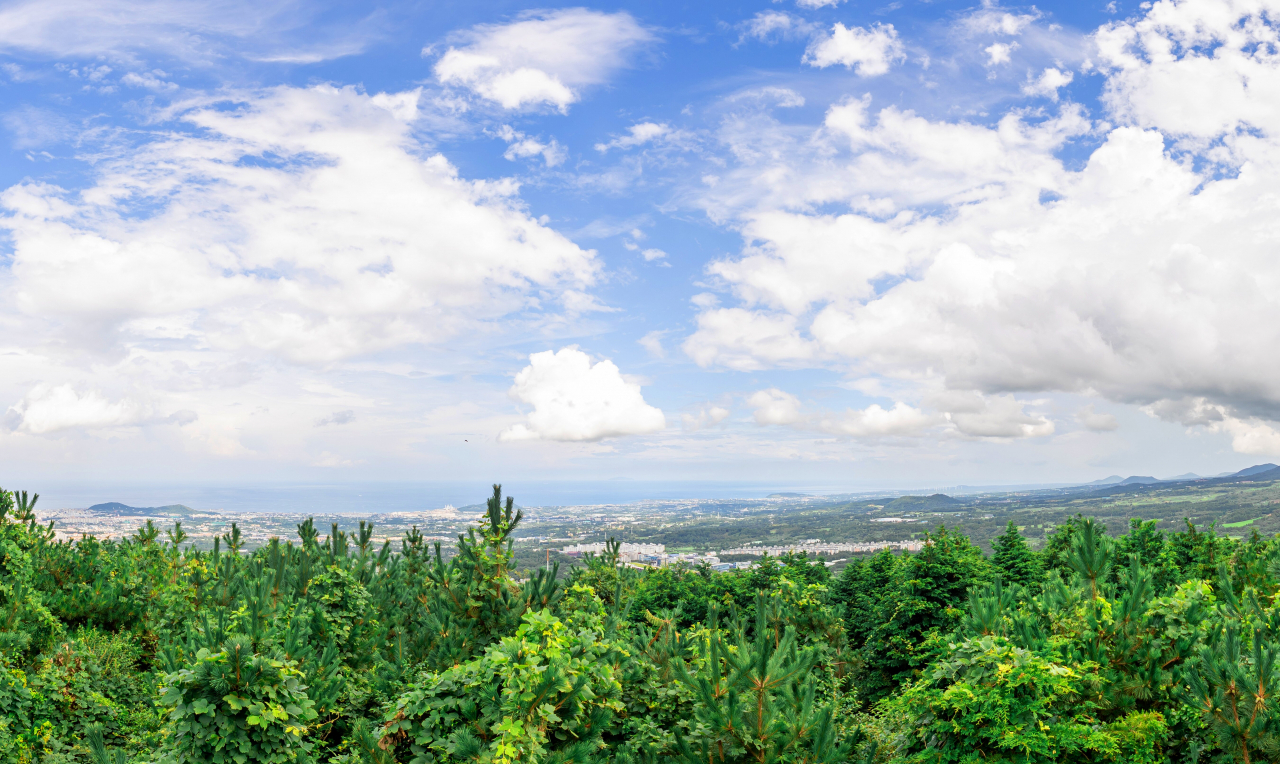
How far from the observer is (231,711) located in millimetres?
8102

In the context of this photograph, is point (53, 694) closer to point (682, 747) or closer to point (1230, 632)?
point (682, 747)

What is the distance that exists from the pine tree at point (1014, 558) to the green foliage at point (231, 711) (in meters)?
31.4

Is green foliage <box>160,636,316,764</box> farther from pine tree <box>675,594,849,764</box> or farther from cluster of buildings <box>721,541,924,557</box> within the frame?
cluster of buildings <box>721,541,924,557</box>

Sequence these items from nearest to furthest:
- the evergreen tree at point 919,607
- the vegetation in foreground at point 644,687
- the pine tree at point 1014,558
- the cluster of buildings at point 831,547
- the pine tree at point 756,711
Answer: the pine tree at point 756,711 → the vegetation in foreground at point 644,687 → the evergreen tree at point 919,607 → the pine tree at point 1014,558 → the cluster of buildings at point 831,547

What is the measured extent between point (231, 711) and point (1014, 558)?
1367 inches

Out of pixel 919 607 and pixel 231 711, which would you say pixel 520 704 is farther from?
pixel 919 607

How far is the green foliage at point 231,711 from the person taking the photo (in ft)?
26.1

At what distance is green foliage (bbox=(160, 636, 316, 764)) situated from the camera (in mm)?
7969

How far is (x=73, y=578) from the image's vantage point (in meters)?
24.3

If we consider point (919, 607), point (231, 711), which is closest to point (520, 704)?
point (231, 711)

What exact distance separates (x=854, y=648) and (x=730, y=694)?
115 feet

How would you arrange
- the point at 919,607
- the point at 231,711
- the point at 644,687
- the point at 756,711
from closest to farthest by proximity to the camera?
1. the point at 756,711
2. the point at 231,711
3. the point at 644,687
4. the point at 919,607

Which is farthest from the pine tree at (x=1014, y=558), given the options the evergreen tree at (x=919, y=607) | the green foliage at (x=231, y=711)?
the green foliage at (x=231, y=711)

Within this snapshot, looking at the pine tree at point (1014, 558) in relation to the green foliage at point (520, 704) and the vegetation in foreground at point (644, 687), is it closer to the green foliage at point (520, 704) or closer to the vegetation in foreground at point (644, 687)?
the vegetation in foreground at point (644, 687)
